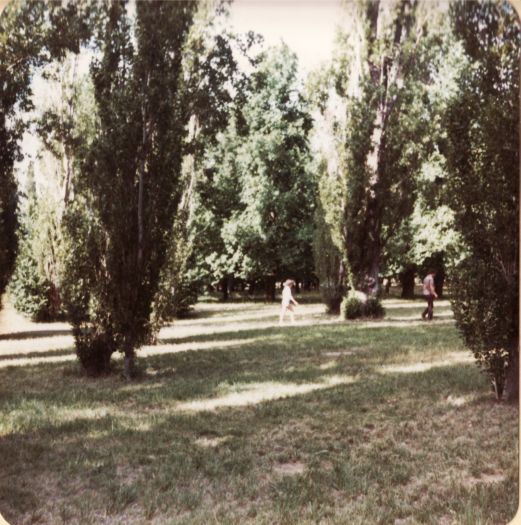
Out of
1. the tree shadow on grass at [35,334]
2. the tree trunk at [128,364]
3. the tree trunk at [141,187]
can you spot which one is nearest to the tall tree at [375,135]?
the tree trunk at [141,187]

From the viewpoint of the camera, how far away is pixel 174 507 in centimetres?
403

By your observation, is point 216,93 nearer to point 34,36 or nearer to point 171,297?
point 34,36

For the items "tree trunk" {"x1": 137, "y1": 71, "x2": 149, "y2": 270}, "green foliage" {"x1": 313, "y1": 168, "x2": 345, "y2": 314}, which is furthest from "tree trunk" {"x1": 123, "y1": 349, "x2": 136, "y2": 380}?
"green foliage" {"x1": 313, "y1": 168, "x2": 345, "y2": 314}

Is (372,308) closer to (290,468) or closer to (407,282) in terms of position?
(290,468)

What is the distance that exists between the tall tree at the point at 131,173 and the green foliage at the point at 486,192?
434 centimetres

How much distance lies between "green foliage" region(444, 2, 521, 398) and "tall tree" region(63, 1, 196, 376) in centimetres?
434

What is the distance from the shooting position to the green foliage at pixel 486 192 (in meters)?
5.44

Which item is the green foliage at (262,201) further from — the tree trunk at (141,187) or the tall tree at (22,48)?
the tall tree at (22,48)

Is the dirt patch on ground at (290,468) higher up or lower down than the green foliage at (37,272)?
lower down

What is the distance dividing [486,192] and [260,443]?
3.80m

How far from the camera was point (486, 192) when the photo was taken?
19.5 ft

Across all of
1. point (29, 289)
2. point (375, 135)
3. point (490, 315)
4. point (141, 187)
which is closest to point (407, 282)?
point (375, 135)

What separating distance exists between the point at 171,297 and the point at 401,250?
21034mm

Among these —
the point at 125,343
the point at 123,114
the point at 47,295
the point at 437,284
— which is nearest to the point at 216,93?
the point at 123,114
